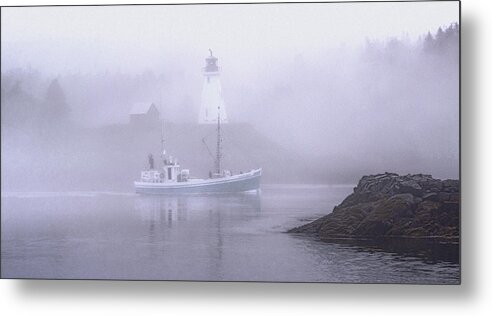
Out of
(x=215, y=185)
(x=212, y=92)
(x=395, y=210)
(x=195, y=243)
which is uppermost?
(x=212, y=92)

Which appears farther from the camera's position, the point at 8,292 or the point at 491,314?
the point at 8,292

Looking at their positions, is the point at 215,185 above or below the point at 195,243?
above

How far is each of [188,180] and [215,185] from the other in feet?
0.45

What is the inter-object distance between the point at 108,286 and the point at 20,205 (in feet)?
1.94

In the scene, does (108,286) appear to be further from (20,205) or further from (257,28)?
(257,28)

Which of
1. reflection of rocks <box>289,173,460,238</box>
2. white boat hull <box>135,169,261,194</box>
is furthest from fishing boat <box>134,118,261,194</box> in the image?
reflection of rocks <box>289,173,460,238</box>

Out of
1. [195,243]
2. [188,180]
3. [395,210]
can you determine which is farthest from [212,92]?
[395,210]

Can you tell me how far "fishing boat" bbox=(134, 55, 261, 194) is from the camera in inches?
140

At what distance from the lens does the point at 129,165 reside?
3.60 m

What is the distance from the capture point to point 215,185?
11.7 ft

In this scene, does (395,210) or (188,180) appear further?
(188,180)

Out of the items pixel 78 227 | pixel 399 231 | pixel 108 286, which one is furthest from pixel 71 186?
pixel 399 231

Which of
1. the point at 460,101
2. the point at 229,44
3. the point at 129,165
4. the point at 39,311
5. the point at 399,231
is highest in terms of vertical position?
the point at 229,44

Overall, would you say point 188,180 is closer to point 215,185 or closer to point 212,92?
point 215,185
